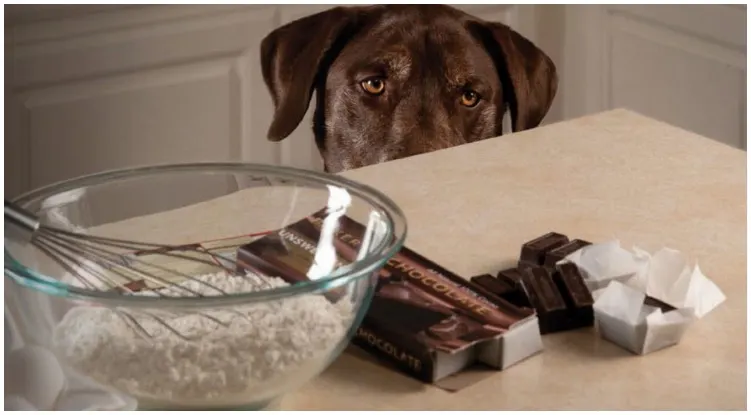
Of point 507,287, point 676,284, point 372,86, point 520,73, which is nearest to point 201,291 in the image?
point 507,287

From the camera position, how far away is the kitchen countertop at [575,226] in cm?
77

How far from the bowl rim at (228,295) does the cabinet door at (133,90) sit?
104 centimetres

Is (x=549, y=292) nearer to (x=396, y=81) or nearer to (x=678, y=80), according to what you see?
(x=396, y=81)

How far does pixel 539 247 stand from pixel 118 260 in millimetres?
326

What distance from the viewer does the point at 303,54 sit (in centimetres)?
187

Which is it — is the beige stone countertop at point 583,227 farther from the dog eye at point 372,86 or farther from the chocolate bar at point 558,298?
the dog eye at point 372,86

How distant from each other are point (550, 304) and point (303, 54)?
1.11 m

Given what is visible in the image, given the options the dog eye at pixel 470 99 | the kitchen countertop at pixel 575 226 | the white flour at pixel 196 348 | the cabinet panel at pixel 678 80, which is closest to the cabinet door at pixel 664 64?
the cabinet panel at pixel 678 80

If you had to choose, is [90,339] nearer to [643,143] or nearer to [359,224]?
[359,224]

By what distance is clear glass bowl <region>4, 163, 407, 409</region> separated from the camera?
2.23ft

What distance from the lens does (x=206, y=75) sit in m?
2.02

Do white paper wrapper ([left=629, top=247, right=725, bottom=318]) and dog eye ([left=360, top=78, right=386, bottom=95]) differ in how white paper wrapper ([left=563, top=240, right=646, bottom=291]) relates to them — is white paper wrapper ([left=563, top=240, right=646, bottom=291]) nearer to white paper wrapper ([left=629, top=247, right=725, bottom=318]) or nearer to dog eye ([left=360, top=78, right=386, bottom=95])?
white paper wrapper ([left=629, top=247, right=725, bottom=318])

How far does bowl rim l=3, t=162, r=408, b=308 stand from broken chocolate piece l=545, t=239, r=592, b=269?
162 millimetres

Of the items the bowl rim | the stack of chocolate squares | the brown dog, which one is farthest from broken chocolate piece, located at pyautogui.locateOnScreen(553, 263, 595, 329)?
the brown dog
